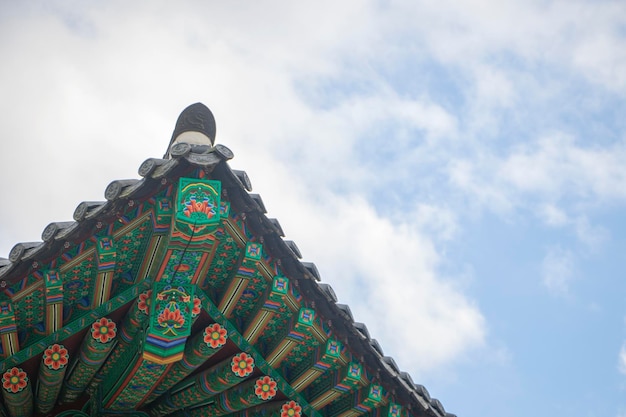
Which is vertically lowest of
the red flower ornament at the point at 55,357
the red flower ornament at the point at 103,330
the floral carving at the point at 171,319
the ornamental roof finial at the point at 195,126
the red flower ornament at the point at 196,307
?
the red flower ornament at the point at 55,357

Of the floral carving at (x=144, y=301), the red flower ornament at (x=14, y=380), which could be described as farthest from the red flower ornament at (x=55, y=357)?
the floral carving at (x=144, y=301)

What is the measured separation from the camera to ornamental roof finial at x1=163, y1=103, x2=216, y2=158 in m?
8.06

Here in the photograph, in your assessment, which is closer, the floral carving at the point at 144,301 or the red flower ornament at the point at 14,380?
the red flower ornament at the point at 14,380

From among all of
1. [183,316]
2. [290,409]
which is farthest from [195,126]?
[290,409]

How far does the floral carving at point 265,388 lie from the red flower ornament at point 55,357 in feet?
7.42

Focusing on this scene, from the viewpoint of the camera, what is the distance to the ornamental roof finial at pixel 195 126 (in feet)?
26.5

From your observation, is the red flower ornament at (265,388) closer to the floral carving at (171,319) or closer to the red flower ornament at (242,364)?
the red flower ornament at (242,364)

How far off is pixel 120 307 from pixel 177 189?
1651 millimetres

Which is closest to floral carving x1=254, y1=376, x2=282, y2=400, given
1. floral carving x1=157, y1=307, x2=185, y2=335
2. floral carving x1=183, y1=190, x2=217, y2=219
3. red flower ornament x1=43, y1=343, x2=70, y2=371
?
floral carving x1=157, y1=307, x2=185, y2=335

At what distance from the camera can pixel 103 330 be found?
7.02 metres

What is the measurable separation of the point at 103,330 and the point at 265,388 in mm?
2104

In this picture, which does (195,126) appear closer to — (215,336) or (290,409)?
(215,336)

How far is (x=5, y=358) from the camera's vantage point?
6.67 meters

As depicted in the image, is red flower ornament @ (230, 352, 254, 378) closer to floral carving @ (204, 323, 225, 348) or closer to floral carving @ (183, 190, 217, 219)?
floral carving @ (204, 323, 225, 348)
